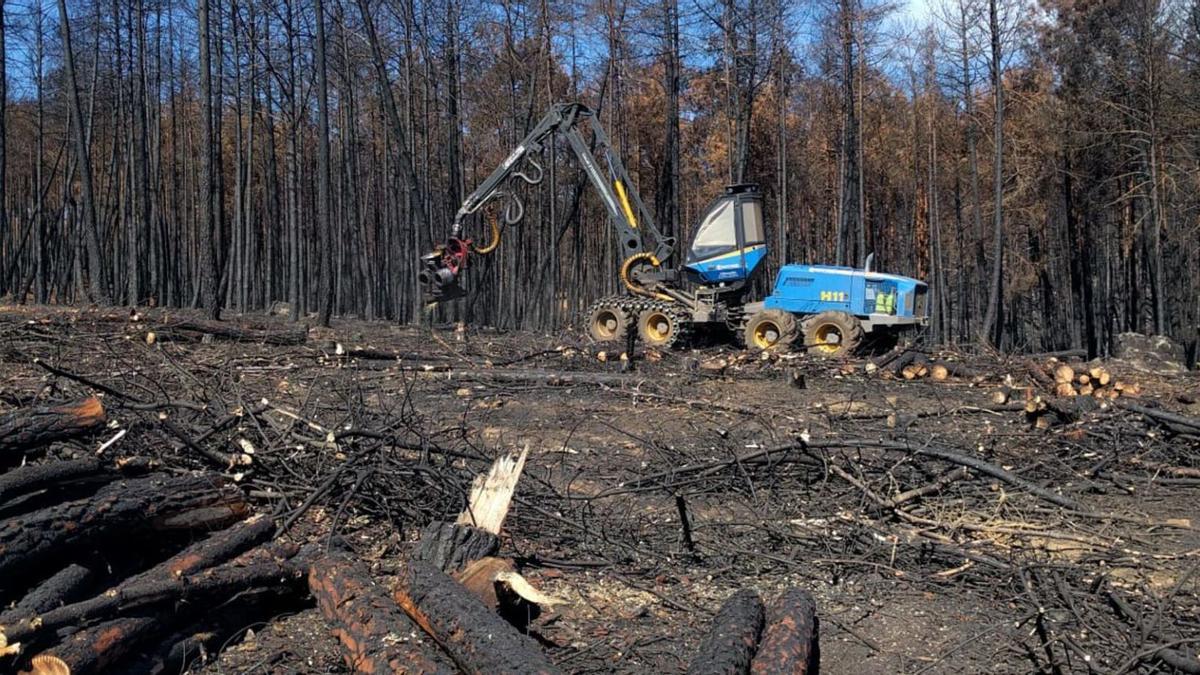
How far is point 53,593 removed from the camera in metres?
4.26

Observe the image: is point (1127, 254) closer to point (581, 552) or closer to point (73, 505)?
point (581, 552)

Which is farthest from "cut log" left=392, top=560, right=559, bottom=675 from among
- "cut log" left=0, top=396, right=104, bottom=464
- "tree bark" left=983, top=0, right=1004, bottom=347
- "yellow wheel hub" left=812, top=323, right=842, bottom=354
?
"tree bark" left=983, top=0, right=1004, bottom=347

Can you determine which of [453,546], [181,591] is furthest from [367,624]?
[181,591]

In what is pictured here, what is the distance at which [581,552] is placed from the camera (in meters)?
5.91

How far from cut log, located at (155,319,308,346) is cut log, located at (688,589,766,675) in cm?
1030

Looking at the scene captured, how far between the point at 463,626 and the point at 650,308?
42.1ft

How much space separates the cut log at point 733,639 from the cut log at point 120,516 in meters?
2.97

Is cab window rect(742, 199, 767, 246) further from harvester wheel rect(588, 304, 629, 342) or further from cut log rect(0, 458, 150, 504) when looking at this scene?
cut log rect(0, 458, 150, 504)

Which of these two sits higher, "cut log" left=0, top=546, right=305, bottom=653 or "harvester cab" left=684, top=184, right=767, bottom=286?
"harvester cab" left=684, top=184, right=767, bottom=286

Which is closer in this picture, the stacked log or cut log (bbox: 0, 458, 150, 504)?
cut log (bbox: 0, 458, 150, 504)

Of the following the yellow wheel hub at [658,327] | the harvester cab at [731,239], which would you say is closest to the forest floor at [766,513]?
the yellow wheel hub at [658,327]

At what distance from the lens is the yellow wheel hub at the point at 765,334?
624 inches

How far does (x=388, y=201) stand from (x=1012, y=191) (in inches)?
773

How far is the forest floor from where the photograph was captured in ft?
15.4
